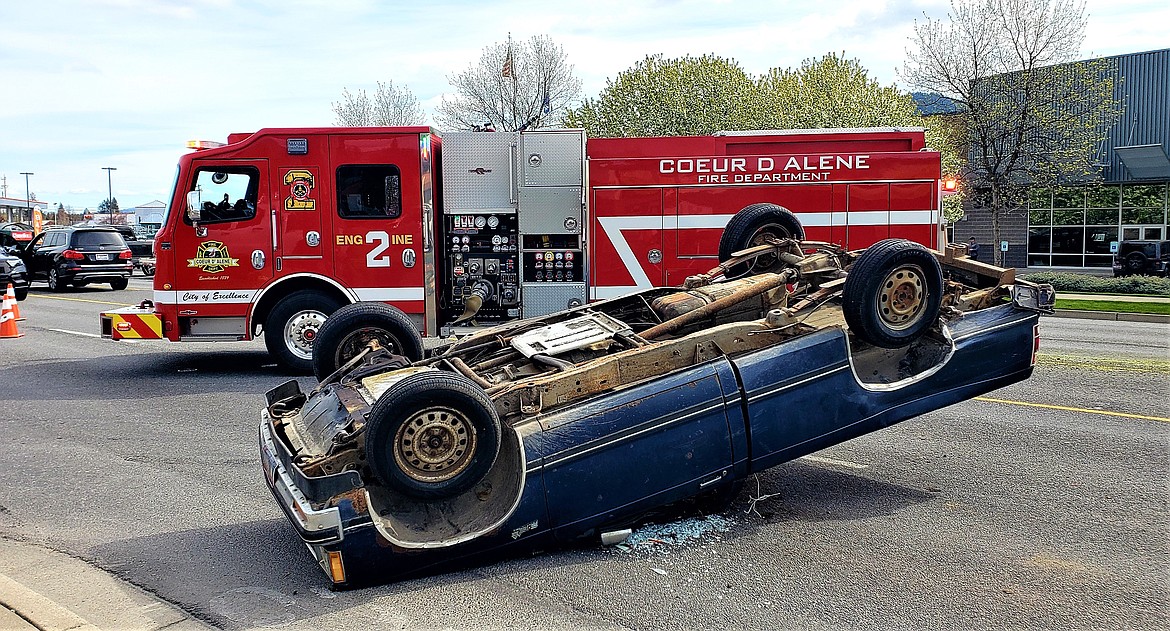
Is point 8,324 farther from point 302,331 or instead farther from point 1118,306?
point 1118,306

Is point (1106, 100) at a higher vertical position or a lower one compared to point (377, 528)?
higher

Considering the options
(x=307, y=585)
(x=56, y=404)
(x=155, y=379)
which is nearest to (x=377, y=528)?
(x=307, y=585)

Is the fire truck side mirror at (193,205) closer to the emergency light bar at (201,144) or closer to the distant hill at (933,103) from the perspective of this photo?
the emergency light bar at (201,144)

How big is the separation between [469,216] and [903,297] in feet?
23.6

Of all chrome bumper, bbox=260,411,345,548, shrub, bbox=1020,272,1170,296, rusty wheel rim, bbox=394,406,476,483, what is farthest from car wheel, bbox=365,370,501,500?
shrub, bbox=1020,272,1170,296

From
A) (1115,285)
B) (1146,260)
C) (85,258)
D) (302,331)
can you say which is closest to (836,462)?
(302,331)

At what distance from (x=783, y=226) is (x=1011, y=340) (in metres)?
2.29

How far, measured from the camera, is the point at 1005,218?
129 ft

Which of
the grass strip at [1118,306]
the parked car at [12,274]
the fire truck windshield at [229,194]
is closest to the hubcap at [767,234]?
the fire truck windshield at [229,194]

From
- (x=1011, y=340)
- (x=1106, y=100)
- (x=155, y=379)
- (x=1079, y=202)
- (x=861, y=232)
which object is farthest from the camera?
(x=1079, y=202)

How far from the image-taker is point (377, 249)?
11531 mm

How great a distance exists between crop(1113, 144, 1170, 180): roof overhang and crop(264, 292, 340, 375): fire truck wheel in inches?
1294

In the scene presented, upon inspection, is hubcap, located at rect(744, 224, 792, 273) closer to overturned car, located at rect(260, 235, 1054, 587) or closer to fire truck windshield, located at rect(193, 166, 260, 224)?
overturned car, located at rect(260, 235, 1054, 587)

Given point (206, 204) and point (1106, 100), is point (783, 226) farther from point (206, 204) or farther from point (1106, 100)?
point (1106, 100)
